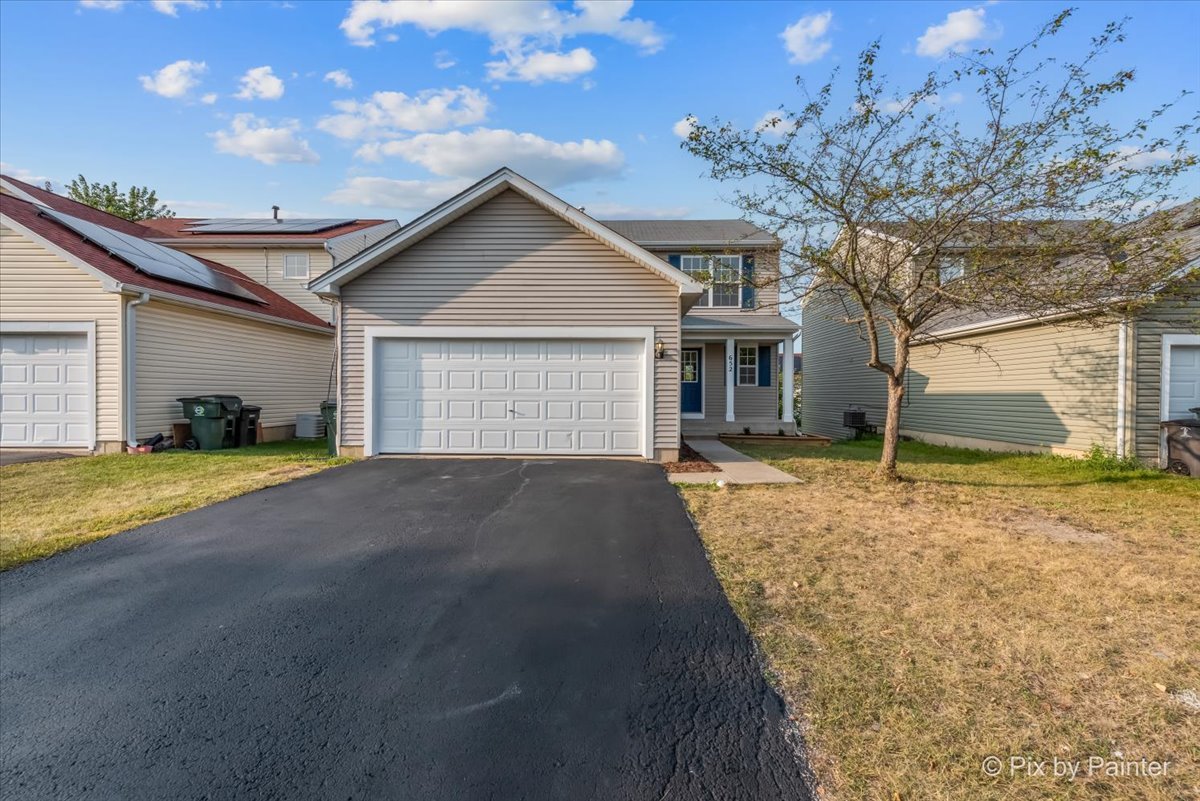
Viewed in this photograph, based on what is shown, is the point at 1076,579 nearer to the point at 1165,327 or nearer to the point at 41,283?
the point at 1165,327

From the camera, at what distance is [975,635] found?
3.20 m

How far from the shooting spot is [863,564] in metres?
4.44

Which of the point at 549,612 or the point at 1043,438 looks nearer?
the point at 549,612

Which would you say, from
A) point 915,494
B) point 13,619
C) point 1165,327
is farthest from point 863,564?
point 1165,327

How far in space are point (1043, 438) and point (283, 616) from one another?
44.8ft

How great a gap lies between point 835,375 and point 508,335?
14481 millimetres

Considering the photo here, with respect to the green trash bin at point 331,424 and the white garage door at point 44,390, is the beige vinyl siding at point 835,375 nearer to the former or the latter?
the green trash bin at point 331,424

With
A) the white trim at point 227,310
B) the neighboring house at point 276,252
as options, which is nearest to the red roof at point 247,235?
the neighboring house at point 276,252

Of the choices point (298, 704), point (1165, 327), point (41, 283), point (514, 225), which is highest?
point (514, 225)

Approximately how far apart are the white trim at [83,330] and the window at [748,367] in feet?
49.2

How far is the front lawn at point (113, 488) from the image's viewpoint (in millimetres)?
5125

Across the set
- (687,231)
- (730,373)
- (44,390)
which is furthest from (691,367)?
(44,390)

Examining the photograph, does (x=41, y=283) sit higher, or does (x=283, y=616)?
(x=41, y=283)

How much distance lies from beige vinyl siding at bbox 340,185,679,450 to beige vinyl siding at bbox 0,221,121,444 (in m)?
4.53
